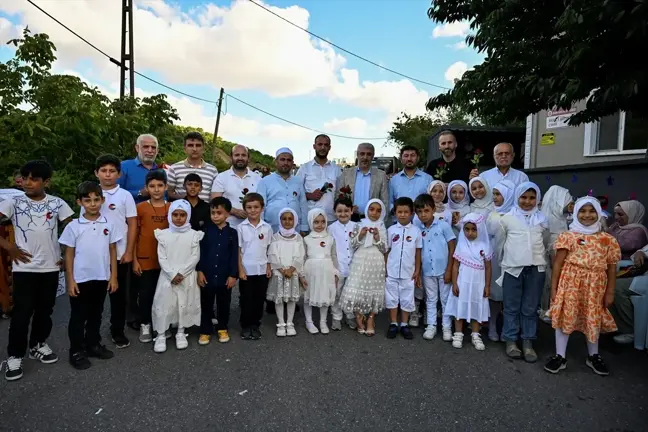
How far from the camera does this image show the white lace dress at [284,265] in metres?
4.52

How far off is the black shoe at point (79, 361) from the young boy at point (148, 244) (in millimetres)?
632

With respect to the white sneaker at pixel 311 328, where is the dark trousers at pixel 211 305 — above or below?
above

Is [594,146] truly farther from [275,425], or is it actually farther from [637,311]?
[275,425]

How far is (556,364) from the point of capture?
3.67 meters

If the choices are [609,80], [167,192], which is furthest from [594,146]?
[167,192]

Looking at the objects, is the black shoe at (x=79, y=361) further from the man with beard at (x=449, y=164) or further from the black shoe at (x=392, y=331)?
the man with beard at (x=449, y=164)

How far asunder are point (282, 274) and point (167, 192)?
1628 mm

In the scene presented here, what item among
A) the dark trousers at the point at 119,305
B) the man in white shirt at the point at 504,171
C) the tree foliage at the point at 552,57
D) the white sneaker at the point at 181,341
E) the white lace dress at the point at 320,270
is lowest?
the white sneaker at the point at 181,341

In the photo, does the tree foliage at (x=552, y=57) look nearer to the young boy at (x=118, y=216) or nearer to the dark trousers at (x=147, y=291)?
the young boy at (x=118, y=216)

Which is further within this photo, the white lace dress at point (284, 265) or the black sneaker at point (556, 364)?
the white lace dress at point (284, 265)

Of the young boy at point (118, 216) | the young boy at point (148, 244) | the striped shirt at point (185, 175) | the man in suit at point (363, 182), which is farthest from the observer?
the man in suit at point (363, 182)

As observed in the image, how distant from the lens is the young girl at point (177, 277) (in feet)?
13.4

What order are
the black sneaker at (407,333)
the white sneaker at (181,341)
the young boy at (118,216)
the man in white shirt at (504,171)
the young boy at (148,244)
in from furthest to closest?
the man in white shirt at (504,171) → the black sneaker at (407,333) → the young boy at (148,244) → the white sneaker at (181,341) → the young boy at (118,216)

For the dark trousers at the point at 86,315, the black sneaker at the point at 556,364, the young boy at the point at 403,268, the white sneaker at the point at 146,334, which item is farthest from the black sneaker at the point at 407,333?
the dark trousers at the point at 86,315
